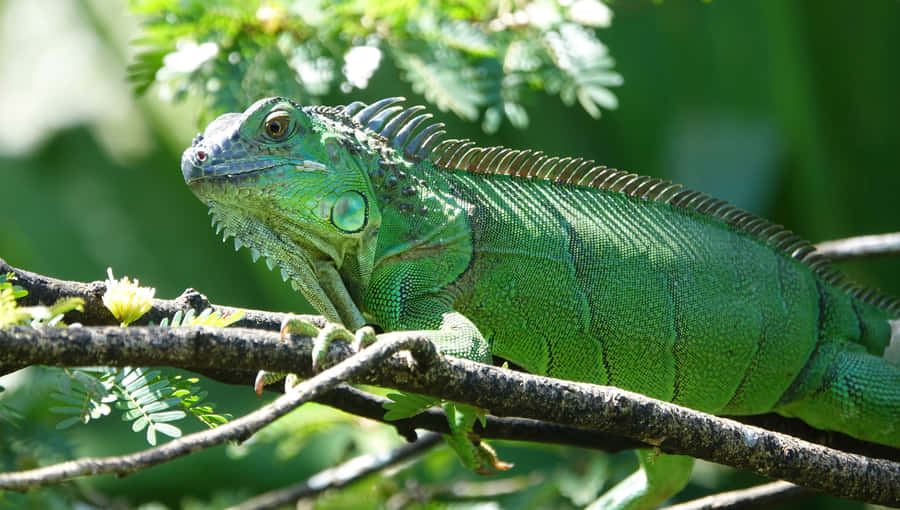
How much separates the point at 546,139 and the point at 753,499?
16.7 feet

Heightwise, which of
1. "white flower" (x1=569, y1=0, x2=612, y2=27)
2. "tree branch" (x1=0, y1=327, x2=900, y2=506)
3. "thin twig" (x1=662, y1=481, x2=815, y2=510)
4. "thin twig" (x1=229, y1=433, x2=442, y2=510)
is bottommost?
"thin twig" (x1=229, y1=433, x2=442, y2=510)

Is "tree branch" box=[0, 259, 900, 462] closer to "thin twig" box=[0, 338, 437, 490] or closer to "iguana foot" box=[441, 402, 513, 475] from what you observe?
"iguana foot" box=[441, 402, 513, 475]

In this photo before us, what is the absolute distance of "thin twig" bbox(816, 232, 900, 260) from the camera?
436 cm

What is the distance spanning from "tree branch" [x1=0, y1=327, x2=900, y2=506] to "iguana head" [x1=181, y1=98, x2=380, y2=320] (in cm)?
103

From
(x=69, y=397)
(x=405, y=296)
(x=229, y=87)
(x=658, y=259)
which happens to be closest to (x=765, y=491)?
(x=658, y=259)

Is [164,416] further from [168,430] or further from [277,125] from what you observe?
[277,125]

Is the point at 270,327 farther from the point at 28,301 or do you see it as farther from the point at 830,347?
the point at 830,347

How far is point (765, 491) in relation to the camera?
3277mm

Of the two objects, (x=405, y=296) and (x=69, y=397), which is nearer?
(x=69, y=397)

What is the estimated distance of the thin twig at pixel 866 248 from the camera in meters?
4.36

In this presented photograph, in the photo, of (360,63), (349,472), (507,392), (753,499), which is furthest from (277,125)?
(753,499)

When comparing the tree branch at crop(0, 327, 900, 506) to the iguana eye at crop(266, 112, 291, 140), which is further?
the iguana eye at crop(266, 112, 291, 140)

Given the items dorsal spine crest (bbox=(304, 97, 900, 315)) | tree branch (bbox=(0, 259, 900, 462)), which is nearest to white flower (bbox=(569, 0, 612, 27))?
dorsal spine crest (bbox=(304, 97, 900, 315))

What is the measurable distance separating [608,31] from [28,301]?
6687 mm
